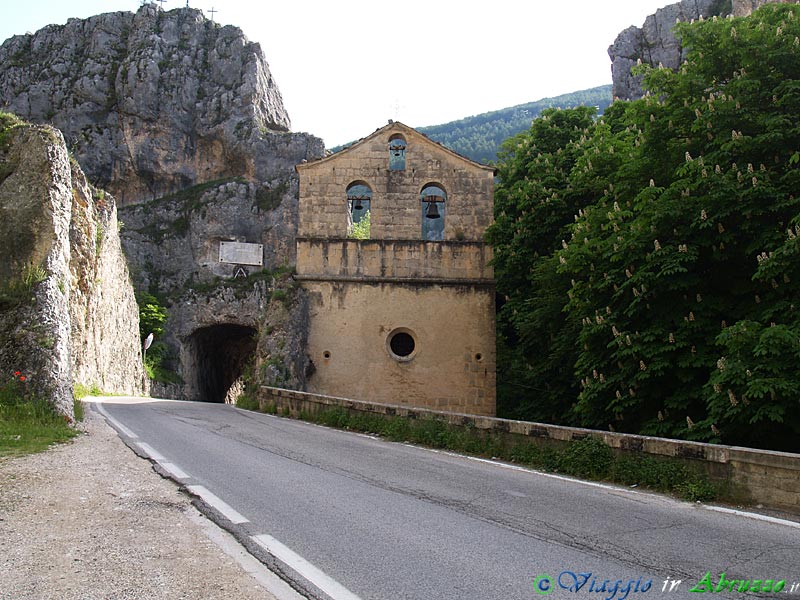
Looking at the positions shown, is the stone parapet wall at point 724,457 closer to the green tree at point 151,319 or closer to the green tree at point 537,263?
the green tree at point 537,263

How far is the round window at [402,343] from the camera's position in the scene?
63.7 ft

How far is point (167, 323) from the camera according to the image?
1897 inches

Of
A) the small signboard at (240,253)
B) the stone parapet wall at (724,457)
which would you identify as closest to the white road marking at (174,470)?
the stone parapet wall at (724,457)

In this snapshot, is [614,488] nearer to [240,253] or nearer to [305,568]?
[305,568]

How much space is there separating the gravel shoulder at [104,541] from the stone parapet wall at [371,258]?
38.9ft

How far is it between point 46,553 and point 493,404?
15627 mm

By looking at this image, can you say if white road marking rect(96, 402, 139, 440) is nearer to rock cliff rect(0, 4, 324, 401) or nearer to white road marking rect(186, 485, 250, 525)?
white road marking rect(186, 485, 250, 525)

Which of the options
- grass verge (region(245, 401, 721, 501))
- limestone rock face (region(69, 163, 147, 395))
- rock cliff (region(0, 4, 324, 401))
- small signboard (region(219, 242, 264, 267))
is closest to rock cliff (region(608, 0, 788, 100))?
rock cliff (region(0, 4, 324, 401))

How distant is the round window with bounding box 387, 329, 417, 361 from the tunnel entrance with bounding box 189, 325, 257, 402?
2984 centimetres

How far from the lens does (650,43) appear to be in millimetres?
55156

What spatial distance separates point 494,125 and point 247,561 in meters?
117

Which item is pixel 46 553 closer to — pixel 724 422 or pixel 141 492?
pixel 141 492

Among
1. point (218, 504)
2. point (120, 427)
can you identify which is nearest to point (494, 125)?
point (120, 427)

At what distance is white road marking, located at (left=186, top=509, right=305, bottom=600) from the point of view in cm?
388
